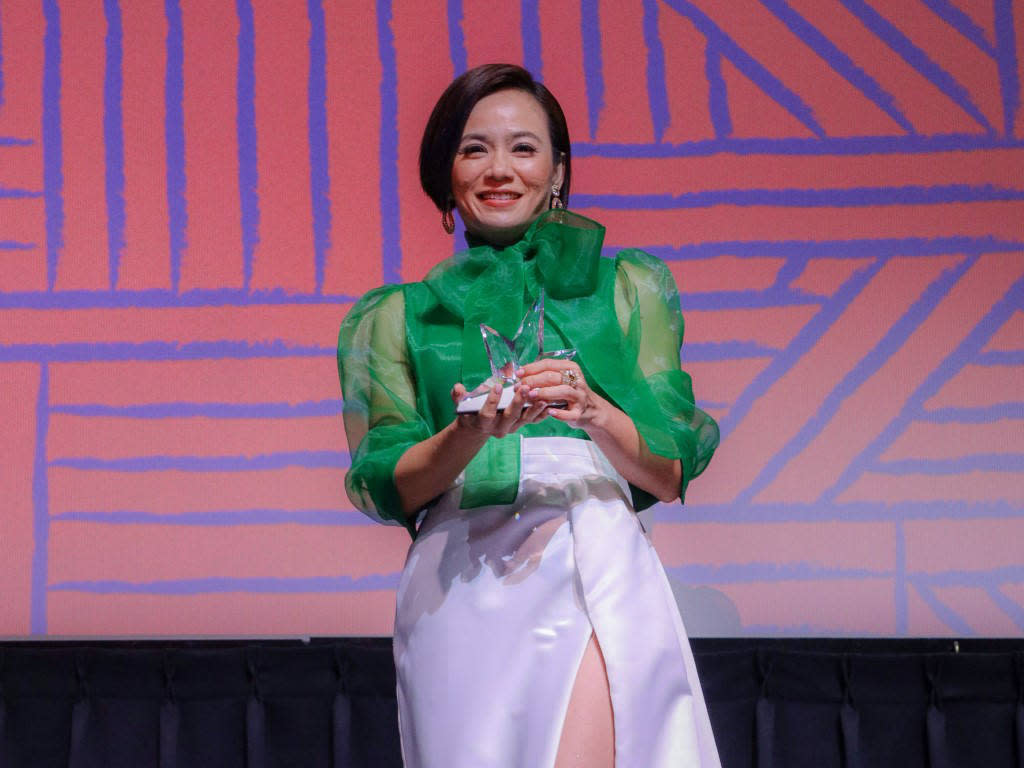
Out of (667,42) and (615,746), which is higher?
(667,42)

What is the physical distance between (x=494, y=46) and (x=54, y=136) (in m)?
0.94

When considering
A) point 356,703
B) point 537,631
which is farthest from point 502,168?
point 356,703

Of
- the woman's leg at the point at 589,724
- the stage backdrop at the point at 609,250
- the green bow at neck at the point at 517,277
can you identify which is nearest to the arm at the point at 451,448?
the green bow at neck at the point at 517,277

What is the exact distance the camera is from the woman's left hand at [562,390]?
3.73ft

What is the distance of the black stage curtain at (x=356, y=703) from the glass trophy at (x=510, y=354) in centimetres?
126

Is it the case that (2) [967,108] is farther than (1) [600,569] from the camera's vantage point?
Yes

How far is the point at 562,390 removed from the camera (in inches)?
45.1

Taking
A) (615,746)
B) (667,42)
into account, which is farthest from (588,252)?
(667,42)

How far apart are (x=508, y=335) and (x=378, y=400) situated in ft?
0.60

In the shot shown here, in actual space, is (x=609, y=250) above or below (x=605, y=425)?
above

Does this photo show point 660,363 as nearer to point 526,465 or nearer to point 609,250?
point 526,465

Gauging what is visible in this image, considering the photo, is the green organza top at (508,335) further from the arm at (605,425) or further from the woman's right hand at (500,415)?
the woman's right hand at (500,415)

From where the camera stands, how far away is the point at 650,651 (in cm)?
122

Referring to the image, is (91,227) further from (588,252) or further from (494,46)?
(588,252)
